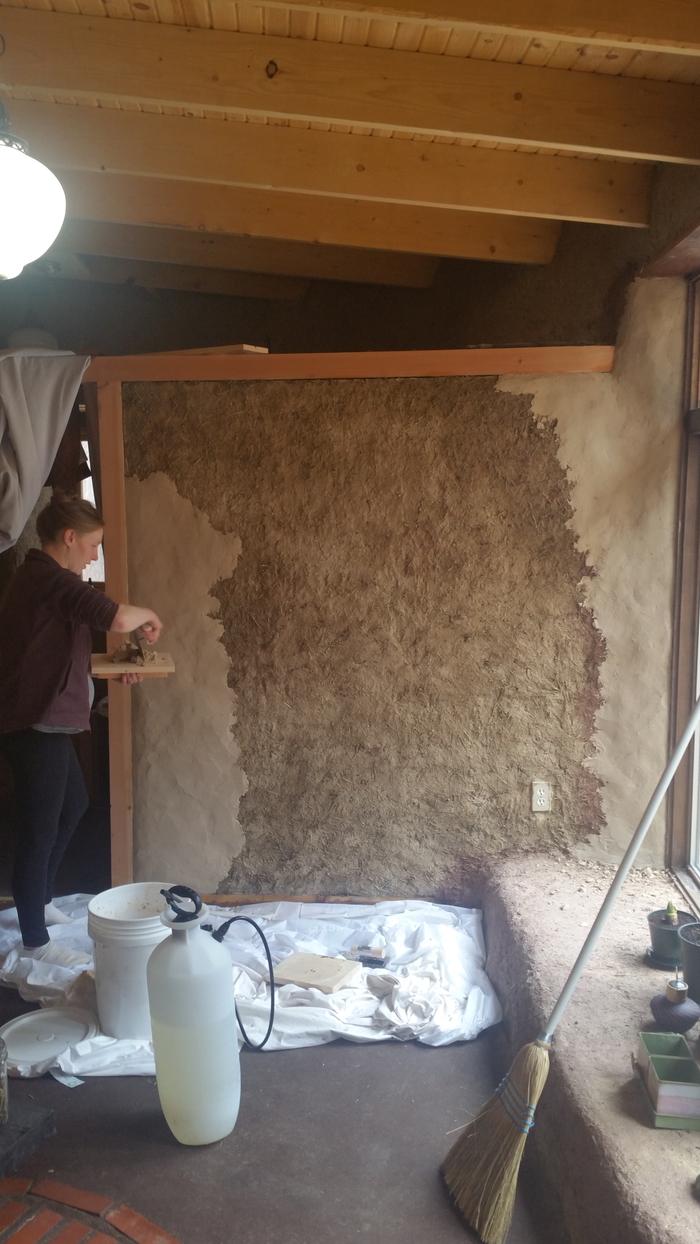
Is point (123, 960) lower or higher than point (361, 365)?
lower

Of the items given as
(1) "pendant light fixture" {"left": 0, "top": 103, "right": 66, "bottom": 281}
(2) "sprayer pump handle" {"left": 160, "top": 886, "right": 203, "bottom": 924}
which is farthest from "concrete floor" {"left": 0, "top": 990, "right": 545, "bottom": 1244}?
(1) "pendant light fixture" {"left": 0, "top": 103, "right": 66, "bottom": 281}

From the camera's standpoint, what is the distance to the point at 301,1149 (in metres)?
2.05

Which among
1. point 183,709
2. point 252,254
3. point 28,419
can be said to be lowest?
point 183,709

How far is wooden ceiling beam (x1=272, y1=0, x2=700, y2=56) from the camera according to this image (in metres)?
1.84

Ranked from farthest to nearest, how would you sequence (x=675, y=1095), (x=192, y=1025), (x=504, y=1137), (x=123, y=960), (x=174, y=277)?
(x=174, y=277)
(x=123, y=960)
(x=192, y=1025)
(x=504, y=1137)
(x=675, y=1095)

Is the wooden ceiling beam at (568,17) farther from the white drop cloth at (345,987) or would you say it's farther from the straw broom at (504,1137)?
the white drop cloth at (345,987)

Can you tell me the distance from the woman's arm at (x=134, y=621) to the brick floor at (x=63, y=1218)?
1373mm

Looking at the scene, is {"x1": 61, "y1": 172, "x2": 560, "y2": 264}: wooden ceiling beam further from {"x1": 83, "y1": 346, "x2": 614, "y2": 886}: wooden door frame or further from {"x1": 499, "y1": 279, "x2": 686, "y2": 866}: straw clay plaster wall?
{"x1": 499, "y1": 279, "x2": 686, "y2": 866}: straw clay plaster wall

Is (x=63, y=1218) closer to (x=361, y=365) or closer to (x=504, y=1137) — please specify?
(x=504, y=1137)

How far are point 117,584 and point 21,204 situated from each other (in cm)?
150

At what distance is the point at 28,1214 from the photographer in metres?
1.80

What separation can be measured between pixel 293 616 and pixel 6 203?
1.63 metres

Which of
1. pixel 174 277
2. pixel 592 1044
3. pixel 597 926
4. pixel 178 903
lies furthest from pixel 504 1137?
pixel 174 277

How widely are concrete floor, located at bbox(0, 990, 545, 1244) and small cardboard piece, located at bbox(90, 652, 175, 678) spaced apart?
1.13 m
